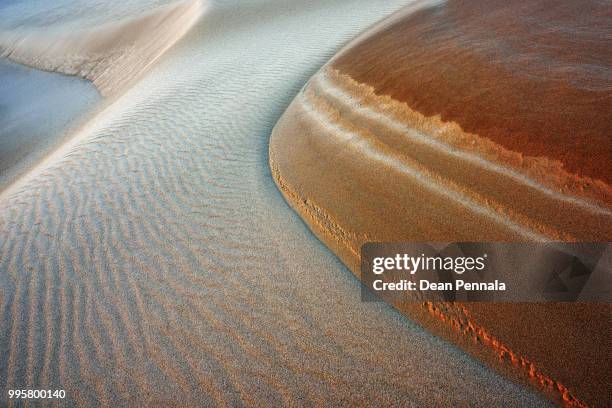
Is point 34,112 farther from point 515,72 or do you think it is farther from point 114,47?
point 515,72

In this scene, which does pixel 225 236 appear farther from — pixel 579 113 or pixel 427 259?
pixel 579 113

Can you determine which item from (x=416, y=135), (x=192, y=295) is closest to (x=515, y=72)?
(x=416, y=135)

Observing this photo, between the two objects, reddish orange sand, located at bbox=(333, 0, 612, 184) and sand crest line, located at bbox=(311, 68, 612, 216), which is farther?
reddish orange sand, located at bbox=(333, 0, 612, 184)

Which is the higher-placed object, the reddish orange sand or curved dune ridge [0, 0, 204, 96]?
curved dune ridge [0, 0, 204, 96]

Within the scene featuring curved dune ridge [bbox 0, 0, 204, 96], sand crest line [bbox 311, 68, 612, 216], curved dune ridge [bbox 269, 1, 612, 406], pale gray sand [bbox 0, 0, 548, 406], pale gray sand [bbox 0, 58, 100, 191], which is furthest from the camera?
curved dune ridge [bbox 0, 0, 204, 96]

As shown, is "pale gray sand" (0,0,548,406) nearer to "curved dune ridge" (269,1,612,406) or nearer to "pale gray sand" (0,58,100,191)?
"curved dune ridge" (269,1,612,406)

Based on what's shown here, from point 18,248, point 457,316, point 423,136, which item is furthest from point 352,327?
point 18,248

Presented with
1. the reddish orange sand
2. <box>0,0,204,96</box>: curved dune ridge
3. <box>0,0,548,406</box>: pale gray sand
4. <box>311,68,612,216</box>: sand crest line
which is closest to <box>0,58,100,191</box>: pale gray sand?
<box>0,0,204,96</box>: curved dune ridge
